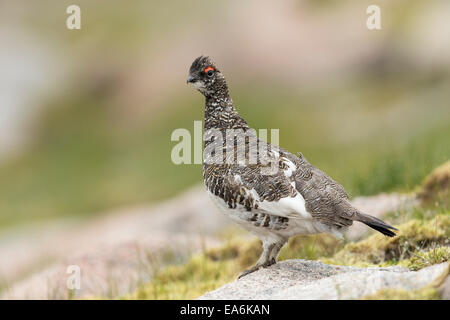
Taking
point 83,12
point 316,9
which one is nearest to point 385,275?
point 316,9

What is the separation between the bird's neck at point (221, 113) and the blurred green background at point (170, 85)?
33.3ft

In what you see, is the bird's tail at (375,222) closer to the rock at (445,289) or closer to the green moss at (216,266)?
the rock at (445,289)

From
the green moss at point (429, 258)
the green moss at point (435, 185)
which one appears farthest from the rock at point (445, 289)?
the green moss at point (435, 185)

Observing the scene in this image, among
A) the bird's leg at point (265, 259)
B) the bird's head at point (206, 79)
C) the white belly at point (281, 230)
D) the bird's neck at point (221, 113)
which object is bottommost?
the bird's leg at point (265, 259)

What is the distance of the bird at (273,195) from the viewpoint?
16.0 ft

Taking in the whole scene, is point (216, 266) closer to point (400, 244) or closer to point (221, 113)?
point (221, 113)

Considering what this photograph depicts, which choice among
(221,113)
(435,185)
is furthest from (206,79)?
(435,185)

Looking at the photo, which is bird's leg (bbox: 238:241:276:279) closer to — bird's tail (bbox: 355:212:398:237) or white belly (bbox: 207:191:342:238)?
white belly (bbox: 207:191:342:238)

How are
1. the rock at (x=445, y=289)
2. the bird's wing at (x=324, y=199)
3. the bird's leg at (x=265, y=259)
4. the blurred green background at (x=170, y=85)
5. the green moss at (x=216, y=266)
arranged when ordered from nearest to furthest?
1. the rock at (x=445, y=289)
2. the bird's wing at (x=324, y=199)
3. the bird's leg at (x=265, y=259)
4. the green moss at (x=216, y=266)
5. the blurred green background at (x=170, y=85)

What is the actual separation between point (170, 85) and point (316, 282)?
87.0 ft

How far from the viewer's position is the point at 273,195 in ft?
16.2

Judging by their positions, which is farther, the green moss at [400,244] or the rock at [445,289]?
the green moss at [400,244]

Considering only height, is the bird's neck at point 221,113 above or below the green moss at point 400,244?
above
